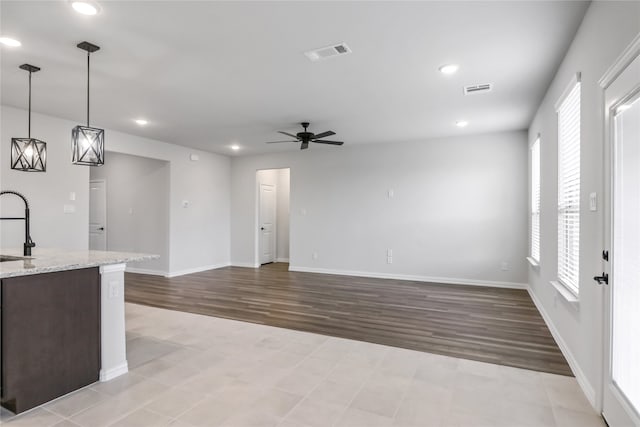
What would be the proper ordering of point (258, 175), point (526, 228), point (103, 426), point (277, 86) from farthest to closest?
point (258, 175), point (526, 228), point (277, 86), point (103, 426)

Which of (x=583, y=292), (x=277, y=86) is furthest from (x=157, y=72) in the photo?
(x=583, y=292)

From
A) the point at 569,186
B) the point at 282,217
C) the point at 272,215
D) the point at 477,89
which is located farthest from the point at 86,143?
the point at 282,217

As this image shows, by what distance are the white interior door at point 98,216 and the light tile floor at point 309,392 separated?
5360 mm

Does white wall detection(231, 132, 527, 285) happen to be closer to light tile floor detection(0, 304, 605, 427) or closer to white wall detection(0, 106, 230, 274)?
white wall detection(0, 106, 230, 274)

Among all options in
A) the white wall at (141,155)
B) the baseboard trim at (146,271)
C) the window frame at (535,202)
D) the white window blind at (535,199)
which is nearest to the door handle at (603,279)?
the window frame at (535,202)

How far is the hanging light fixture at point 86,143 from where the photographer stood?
282 cm

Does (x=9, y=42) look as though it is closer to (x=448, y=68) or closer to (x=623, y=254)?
(x=448, y=68)

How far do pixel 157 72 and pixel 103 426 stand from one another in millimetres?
3031

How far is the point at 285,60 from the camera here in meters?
3.15

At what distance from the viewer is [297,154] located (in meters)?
7.61

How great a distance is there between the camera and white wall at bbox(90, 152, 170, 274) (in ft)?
22.7

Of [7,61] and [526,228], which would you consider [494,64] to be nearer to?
[526,228]

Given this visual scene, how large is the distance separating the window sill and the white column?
11.6 ft

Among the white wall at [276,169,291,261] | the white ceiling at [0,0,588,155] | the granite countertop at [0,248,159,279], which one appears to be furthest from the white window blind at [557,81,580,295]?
the white wall at [276,169,291,261]
